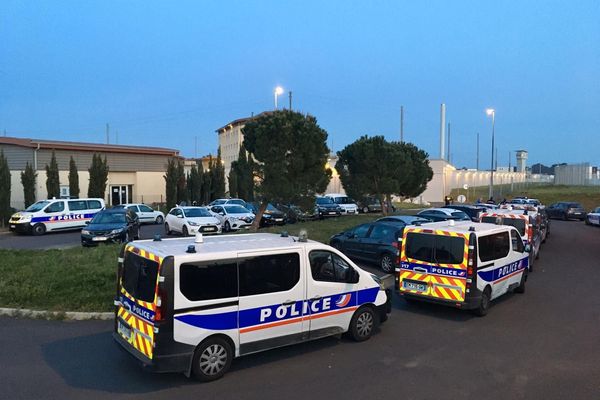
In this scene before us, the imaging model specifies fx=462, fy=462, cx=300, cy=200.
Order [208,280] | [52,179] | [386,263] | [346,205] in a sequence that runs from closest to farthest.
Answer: [208,280] < [386,263] < [52,179] < [346,205]

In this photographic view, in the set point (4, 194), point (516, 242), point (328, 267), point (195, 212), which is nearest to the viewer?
point (328, 267)

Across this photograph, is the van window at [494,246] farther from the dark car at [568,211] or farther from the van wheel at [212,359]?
the dark car at [568,211]

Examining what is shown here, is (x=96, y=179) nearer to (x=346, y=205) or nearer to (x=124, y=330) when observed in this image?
(x=346, y=205)

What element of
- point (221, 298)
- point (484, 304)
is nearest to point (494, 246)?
point (484, 304)

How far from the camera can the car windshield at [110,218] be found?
18.3 m

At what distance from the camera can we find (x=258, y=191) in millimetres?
20922

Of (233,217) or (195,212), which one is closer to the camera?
(195,212)

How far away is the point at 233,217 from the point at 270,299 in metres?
18.4

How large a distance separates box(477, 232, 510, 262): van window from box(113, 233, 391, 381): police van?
3398 mm

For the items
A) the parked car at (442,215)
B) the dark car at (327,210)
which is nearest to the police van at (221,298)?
the parked car at (442,215)

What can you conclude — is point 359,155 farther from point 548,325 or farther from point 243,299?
point 243,299

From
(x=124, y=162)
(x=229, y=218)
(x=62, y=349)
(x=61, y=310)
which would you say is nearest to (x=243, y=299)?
Answer: (x=62, y=349)

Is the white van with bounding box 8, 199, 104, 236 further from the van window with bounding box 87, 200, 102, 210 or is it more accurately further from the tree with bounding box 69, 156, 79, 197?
the tree with bounding box 69, 156, 79, 197

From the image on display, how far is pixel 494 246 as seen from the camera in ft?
A: 31.7
